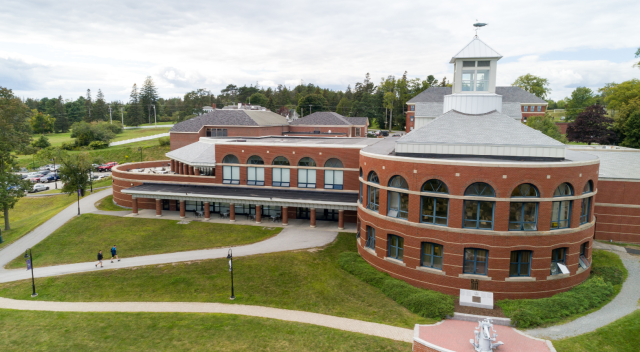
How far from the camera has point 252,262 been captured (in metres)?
30.2

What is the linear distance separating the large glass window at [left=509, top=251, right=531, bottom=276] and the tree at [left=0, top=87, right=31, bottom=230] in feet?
168

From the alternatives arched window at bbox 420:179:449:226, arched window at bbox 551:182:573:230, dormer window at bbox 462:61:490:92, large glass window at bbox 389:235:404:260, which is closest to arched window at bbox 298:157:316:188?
large glass window at bbox 389:235:404:260

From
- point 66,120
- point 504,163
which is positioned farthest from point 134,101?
point 504,163

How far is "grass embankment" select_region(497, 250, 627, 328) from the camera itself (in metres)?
22.3

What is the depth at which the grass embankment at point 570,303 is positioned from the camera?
22344 millimetres

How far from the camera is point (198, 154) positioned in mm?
47781

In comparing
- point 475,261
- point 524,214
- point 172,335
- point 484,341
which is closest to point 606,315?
point 524,214

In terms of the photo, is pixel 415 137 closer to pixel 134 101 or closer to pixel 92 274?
pixel 92 274

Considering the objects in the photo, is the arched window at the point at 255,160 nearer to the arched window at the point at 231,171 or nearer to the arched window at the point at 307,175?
the arched window at the point at 231,171

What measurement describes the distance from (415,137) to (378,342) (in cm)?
1608

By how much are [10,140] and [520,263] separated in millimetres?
55382

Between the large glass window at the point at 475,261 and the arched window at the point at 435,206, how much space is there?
257 cm

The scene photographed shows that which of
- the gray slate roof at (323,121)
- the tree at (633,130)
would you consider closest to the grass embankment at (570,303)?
the tree at (633,130)

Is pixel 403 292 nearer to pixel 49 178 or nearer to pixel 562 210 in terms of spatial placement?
pixel 562 210
